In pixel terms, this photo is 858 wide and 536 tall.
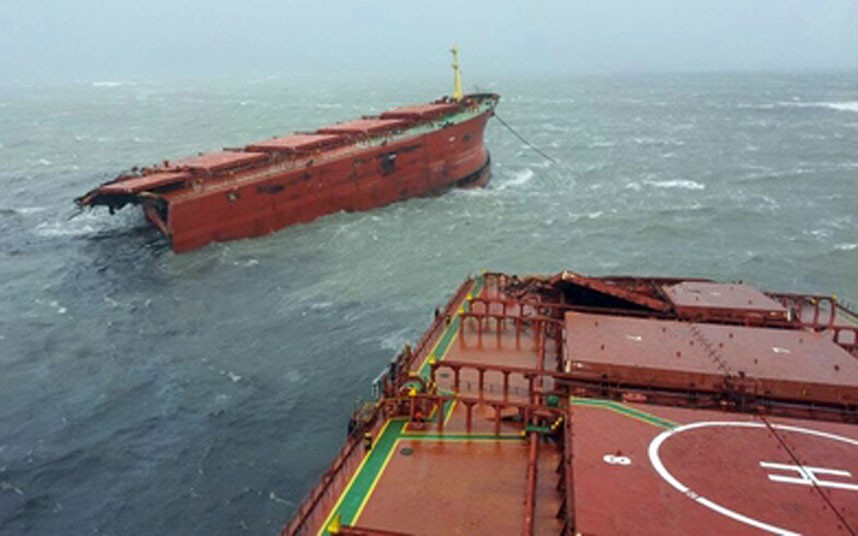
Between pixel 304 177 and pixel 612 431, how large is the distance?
45.6 m

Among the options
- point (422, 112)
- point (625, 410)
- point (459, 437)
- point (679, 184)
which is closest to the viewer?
point (625, 410)

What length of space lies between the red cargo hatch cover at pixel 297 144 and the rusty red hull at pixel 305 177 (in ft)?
0.33

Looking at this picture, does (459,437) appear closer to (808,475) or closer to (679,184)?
(808,475)

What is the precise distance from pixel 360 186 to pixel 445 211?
8476 mm

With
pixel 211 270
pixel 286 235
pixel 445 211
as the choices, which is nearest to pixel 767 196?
pixel 445 211

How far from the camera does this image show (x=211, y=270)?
4744cm

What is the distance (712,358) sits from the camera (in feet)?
65.3

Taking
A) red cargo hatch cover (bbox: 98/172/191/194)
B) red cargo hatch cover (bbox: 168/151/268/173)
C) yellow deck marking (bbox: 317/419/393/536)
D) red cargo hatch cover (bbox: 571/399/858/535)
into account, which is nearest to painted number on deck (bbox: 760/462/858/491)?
red cargo hatch cover (bbox: 571/399/858/535)

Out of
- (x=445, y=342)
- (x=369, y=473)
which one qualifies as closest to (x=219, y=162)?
(x=445, y=342)

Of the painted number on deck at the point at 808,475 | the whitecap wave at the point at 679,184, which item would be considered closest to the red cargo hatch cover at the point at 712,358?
the painted number on deck at the point at 808,475

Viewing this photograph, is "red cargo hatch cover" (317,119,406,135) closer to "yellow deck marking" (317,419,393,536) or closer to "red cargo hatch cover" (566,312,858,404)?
"red cargo hatch cover" (566,312,858,404)

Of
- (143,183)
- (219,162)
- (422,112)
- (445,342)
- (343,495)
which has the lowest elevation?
(343,495)

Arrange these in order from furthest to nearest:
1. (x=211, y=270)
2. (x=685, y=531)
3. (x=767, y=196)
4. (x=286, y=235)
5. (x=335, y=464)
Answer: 1. (x=767, y=196)
2. (x=286, y=235)
3. (x=211, y=270)
4. (x=335, y=464)
5. (x=685, y=531)

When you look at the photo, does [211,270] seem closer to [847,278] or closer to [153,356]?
[153,356]
